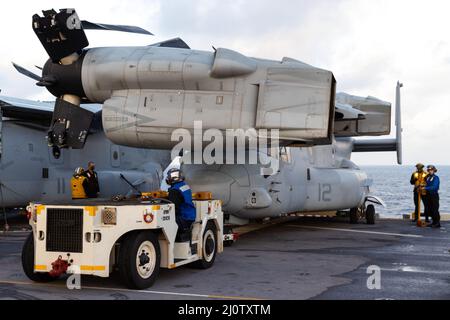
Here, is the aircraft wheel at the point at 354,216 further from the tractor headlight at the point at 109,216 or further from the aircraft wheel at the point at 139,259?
the tractor headlight at the point at 109,216

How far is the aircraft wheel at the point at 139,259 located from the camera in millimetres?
7090

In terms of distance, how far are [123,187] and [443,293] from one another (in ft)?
43.4

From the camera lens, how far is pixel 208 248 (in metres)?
9.09

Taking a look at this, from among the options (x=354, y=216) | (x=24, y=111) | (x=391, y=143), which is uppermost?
(x=24, y=111)

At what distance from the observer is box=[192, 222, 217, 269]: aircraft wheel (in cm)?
889

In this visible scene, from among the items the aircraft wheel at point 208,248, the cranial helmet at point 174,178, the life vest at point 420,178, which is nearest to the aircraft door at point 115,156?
the aircraft wheel at point 208,248

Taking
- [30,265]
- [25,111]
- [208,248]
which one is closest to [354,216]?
[208,248]

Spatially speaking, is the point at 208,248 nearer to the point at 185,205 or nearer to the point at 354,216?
the point at 185,205

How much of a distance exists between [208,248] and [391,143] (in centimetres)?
1339

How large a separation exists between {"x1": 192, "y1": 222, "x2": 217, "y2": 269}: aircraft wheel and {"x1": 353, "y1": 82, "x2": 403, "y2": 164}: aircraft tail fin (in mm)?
11078

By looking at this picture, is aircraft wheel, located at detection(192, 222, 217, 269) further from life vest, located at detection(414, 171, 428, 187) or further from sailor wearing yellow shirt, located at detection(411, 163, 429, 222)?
life vest, located at detection(414, 171, 428, 187)

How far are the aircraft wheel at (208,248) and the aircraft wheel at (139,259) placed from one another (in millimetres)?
1328

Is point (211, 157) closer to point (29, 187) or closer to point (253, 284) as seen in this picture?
point (253, 284)

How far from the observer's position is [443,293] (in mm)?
7172
